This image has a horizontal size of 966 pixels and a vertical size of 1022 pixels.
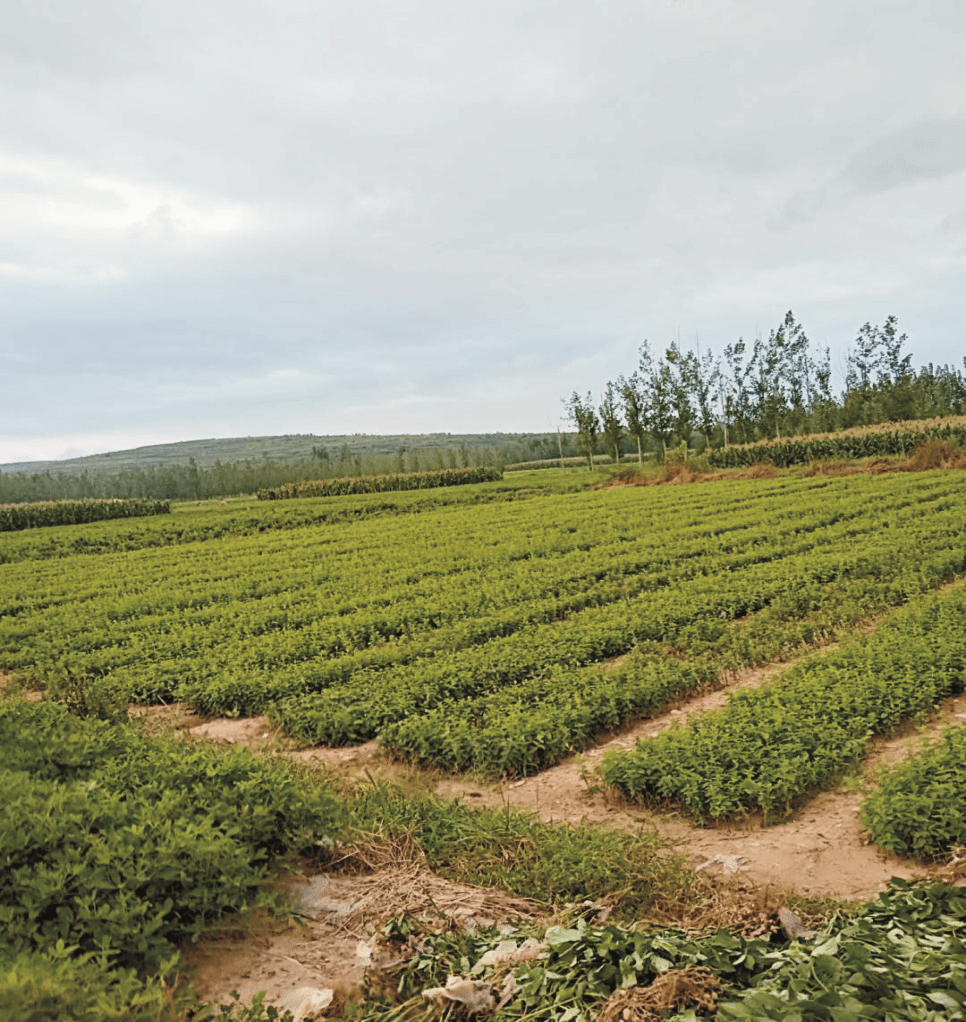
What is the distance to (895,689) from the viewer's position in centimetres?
762

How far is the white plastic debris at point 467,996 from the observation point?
359cm

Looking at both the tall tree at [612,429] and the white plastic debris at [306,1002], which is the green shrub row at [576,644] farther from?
the tall tree at [612,429]

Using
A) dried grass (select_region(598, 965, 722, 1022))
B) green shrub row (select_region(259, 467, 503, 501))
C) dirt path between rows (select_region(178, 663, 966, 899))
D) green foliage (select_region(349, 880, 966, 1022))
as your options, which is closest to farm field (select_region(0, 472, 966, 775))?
dirt path between rows (select_region(178, 663, 966, 899))

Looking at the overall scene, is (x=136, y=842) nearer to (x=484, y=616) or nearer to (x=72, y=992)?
(x=72, y=992)

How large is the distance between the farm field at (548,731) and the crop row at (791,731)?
0.03 meters

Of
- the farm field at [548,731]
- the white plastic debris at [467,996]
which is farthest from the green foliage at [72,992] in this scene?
the white plastic debris at [467,996]

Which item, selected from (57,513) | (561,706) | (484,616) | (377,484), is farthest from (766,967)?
(377,484)

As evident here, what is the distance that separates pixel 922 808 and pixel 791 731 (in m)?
1.49

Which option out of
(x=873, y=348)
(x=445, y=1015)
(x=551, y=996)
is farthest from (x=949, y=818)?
(x=873, y=348)

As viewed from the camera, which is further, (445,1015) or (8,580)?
(8,580)

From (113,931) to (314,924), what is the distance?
3.81 feet

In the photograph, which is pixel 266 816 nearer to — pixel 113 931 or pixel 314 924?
pixel 314 924

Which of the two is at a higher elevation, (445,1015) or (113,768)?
(113,768)

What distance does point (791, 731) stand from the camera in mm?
6809
